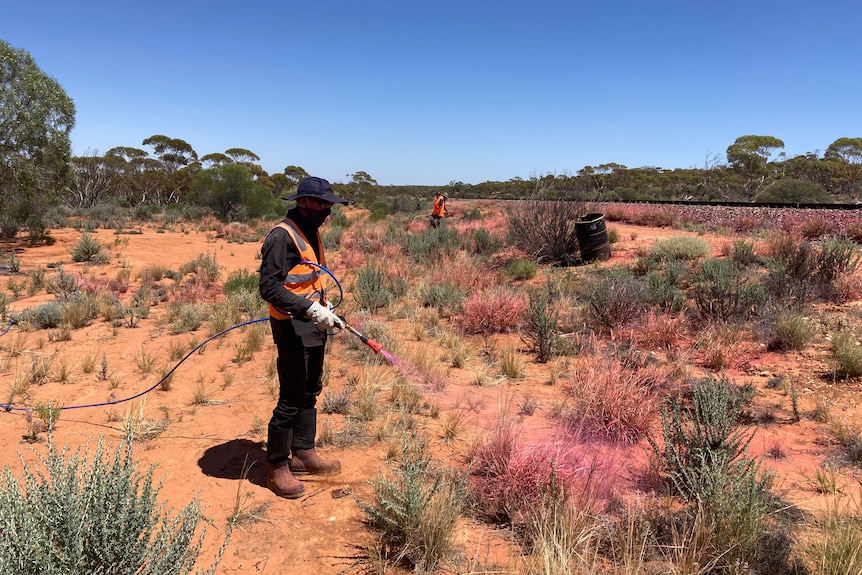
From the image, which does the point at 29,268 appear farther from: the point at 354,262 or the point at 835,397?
the point at 835,397

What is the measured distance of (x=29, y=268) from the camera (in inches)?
483

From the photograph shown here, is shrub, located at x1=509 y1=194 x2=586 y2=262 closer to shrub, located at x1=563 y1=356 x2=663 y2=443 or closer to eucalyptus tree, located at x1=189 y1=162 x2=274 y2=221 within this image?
shrub, located at x1=563 y1=356 x2=663 y2=443

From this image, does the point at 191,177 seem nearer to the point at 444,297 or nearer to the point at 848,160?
the point at 444,297

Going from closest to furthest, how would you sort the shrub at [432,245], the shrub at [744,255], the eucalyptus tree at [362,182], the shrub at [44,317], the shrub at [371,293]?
the shrub at [44,317]
the shrub at [371,293]
the shrub at [744,255]
the shrub at [432,245]
the eucalyptus tree at [362,182]

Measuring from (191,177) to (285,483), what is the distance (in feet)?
134

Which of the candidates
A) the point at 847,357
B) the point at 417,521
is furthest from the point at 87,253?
the point at 847,357

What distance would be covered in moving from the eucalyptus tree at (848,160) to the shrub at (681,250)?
32.9 m

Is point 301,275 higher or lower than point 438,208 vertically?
lower

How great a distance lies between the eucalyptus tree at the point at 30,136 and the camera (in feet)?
45.0

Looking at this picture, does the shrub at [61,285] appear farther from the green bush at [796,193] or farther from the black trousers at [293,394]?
the green bush at [796,193]

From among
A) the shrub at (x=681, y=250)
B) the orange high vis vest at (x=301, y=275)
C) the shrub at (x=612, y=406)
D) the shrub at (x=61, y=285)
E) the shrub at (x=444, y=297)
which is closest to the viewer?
the orange high vis vest at (x=301, y=275)

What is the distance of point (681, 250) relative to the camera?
1008cm

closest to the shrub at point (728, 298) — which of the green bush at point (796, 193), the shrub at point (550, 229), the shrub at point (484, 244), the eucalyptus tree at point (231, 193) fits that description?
the shrub at point (550, 229)

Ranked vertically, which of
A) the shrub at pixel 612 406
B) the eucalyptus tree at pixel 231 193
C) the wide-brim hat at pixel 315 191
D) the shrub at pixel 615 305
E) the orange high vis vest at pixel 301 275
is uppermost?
the eucalyptus tree at pixel 231 193
